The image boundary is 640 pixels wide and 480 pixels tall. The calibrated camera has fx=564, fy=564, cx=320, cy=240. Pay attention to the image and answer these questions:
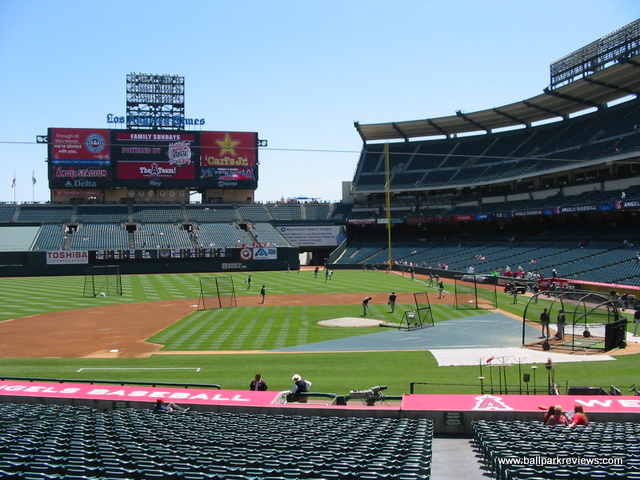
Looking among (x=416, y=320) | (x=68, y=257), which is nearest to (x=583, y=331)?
(x=416, y=320)

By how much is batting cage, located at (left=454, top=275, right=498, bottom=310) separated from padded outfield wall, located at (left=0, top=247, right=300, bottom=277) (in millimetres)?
30004

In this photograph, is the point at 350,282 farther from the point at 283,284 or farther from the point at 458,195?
the point at 458,195

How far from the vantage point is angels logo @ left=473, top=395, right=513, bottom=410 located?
1262 centimetres

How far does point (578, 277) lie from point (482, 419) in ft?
123

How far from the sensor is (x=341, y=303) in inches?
1665

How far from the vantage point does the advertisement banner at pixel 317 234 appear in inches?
3479

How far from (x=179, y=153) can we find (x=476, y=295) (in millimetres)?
54801

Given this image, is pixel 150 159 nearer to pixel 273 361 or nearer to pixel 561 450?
pixel 273 361

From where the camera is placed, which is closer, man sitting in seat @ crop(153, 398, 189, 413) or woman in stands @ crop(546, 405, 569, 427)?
woman in stands @ crop(546, 405, 569, 427)

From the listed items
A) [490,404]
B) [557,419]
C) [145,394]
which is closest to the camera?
[557,419]

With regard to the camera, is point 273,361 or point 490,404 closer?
point 490,404

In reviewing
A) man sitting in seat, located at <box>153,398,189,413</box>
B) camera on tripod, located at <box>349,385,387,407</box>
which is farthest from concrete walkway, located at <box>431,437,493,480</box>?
man sitting in seat, located at <box>153,398,189,413</box>

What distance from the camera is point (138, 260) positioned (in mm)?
72875

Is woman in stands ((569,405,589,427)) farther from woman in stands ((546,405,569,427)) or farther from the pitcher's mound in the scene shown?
the pitcher's mound
